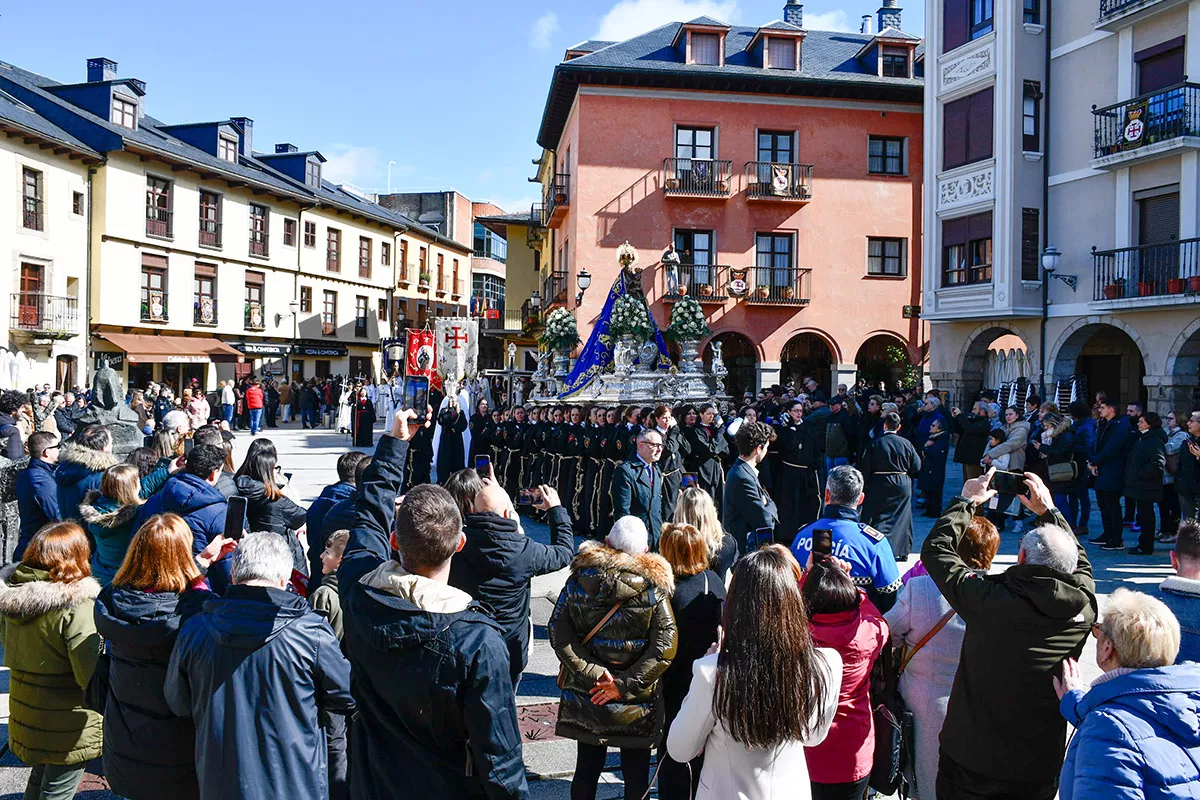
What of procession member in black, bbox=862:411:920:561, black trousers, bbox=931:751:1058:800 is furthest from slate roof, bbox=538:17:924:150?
black trousers, bbox=931:751:1058:800

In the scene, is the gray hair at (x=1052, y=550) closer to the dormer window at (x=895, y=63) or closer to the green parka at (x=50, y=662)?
the green parka at (x=50, y=662)

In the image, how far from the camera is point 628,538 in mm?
4473

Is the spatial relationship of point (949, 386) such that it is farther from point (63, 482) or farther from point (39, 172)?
point (39, 172)

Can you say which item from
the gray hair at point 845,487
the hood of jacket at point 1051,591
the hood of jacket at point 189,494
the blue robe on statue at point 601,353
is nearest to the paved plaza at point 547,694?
the hood of jacket at point 189,494

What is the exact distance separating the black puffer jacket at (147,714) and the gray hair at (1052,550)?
332 centimetres

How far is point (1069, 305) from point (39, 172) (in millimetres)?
30042

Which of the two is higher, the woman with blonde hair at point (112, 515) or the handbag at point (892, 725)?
the woman with blonde hair at point (112, 515)

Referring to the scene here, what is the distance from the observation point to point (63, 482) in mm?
7547

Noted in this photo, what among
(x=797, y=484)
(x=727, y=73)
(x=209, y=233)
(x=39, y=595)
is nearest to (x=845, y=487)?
(x=39, y=595)

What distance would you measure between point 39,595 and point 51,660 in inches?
12.7

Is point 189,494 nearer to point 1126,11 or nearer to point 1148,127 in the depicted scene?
point 1148,127

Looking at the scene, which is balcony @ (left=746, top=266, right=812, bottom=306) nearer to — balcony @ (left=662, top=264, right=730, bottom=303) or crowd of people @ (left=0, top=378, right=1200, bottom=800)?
balcony @ (left=662, top=264, right=730, bottom=303)

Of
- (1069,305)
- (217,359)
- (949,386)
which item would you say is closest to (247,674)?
(1069,305)

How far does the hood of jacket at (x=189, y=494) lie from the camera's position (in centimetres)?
578
